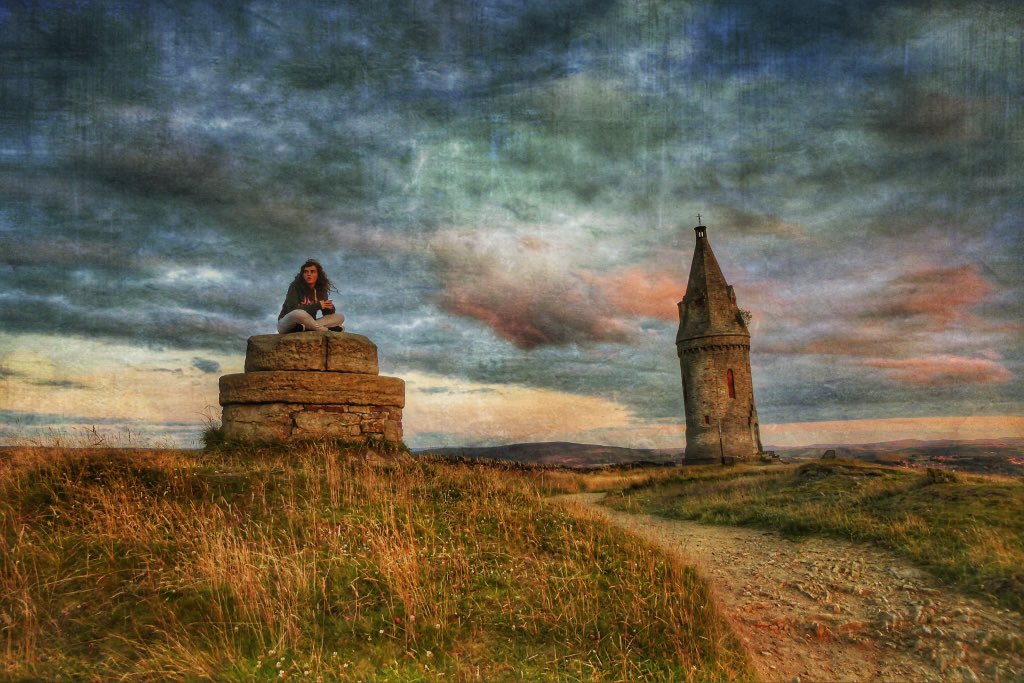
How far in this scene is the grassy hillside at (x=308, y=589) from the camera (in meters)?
4.59

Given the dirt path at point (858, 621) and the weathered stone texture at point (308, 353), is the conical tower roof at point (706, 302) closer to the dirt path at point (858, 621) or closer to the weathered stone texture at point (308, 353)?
the dirt path at point (858, 621)

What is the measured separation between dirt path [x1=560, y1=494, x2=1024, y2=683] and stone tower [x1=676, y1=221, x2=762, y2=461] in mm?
26044

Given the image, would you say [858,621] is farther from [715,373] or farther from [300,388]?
[715,373]

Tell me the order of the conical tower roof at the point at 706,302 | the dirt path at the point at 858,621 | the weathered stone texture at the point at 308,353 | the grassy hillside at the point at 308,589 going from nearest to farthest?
the grassy hillside at the point at 308,589
the dirt path at the point at 858,621
the weathered stone texture at the point at 308,353
the conical tower roof at the point at 706,302

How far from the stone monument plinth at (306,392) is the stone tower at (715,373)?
28.1 m

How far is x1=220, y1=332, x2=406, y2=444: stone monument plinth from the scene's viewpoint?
10086mm

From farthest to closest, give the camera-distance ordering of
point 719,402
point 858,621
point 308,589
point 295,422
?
1. point 719,402
2. point 295,422
3. point 858,621
4. point 308,589

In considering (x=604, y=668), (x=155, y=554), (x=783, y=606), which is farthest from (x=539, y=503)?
(x=155, y=554)

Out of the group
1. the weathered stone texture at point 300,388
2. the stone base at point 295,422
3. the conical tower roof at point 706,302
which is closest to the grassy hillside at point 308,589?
the stone base at point 295,422

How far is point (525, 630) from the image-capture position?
17.5 ft

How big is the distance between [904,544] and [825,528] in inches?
75.5

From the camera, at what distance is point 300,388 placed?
10.2m

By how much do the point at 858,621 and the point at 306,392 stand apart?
885 cm

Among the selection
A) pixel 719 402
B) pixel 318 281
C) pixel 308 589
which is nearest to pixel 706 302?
pixel 719 402
